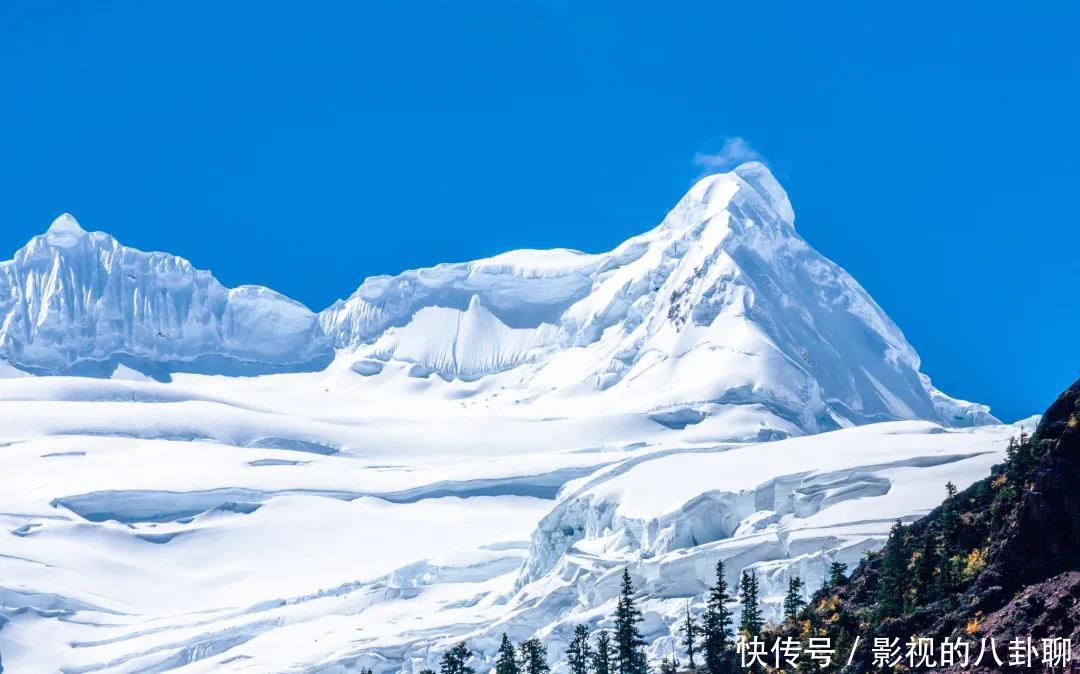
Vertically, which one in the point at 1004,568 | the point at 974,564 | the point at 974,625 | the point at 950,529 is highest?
the point at 950,529

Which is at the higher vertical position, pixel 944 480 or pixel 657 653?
pixel 944 480

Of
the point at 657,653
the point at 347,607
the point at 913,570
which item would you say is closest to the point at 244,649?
the point at 347,607

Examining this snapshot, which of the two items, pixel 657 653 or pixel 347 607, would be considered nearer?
pixel 657 653

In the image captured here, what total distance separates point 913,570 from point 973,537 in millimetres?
2901

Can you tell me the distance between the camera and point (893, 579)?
6712 centimetres

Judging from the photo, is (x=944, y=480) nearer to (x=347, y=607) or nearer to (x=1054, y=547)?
(x=347, y=607)

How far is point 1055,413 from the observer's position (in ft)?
203

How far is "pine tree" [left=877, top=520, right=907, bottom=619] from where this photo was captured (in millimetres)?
64062

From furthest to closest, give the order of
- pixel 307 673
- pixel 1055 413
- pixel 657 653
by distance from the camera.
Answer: pixel 307 673, pixel 657 653, pixel 1055 413

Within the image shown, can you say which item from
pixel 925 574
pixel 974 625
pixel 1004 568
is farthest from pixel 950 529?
pixel 974 625

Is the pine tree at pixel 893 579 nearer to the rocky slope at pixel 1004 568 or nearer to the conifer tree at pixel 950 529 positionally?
the rocky slope at pixel 1004 568

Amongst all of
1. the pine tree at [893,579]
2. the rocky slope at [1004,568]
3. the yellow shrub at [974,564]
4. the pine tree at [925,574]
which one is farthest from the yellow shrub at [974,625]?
the pine tree at [893,579]

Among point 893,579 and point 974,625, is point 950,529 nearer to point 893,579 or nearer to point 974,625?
point 893,579

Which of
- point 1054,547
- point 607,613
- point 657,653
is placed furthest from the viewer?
point 607,613
